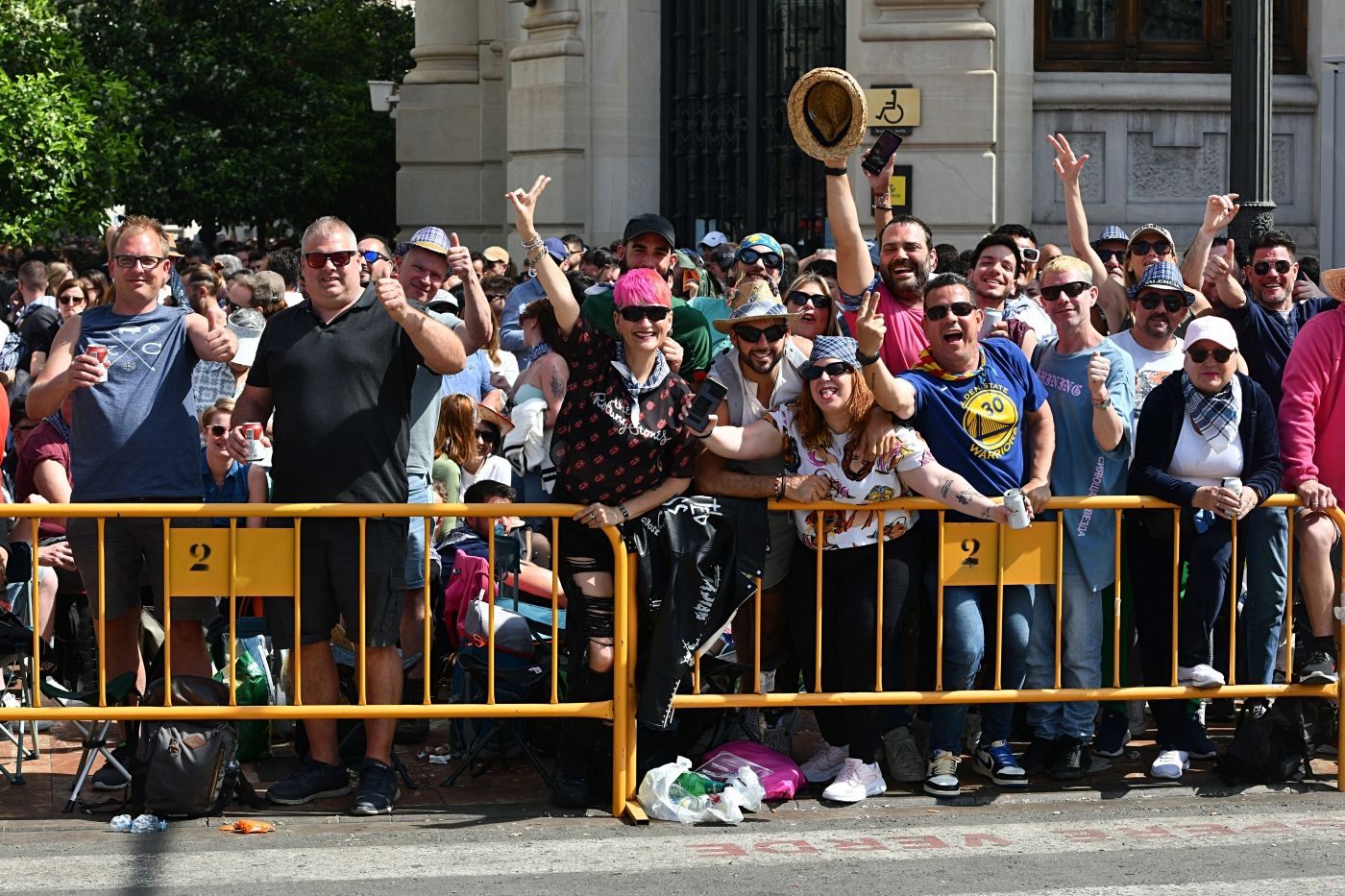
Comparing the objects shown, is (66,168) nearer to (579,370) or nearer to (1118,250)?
(1118,250)

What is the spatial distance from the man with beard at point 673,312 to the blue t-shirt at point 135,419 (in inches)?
65.0

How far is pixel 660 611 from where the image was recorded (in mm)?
7660

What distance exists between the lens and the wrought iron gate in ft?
59.4

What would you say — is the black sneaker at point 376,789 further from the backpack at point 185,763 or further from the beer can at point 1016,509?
the beer can at point 1016,509

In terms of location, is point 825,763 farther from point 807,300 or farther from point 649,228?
point 649,228

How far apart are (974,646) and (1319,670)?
144 cm

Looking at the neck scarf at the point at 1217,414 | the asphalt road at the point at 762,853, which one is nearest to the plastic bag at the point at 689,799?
the asphalt road at the point at 762,853

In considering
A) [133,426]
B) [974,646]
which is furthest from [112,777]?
[974,646]

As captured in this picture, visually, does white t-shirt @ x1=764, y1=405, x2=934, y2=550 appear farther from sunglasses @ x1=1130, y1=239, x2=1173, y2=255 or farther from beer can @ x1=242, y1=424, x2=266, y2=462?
sunglasses @ x1=1130, y1=239, x2=1173, y2=255

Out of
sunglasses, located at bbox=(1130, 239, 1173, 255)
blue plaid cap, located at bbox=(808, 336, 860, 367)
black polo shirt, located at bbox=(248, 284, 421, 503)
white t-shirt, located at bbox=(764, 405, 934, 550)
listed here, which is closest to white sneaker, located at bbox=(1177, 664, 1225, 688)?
white t-shirt, located at bbox=(764, 405, 934, 550)

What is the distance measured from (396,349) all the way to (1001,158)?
33.3 ft

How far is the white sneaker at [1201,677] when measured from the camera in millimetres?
8047

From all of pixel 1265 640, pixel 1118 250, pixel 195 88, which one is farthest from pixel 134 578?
pixel 195 88

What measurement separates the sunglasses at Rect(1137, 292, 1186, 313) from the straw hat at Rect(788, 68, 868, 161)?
54.6 inches
